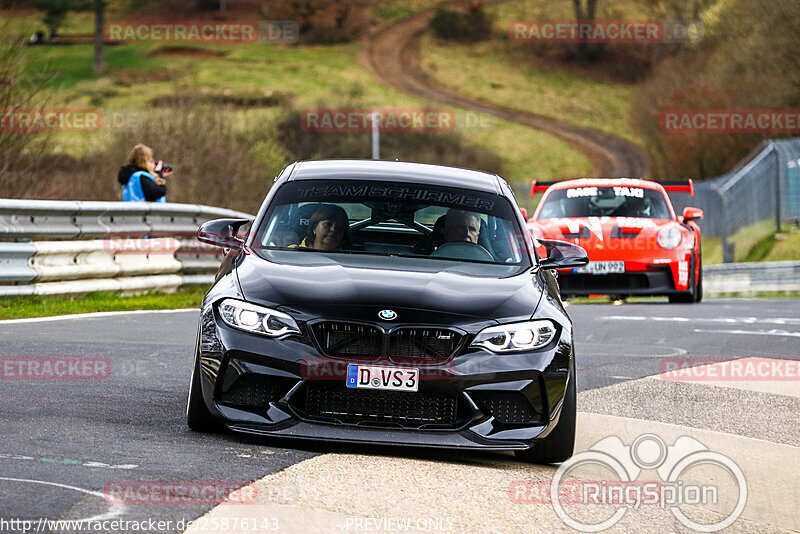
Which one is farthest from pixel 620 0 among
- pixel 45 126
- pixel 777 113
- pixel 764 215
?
pixel 45 126

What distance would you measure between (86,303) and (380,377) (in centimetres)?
839

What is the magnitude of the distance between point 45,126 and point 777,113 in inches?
1240

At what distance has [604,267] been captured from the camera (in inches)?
635

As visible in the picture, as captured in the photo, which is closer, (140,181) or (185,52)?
(140,181)

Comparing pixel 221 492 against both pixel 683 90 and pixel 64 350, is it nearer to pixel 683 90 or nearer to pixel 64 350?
pixel 64 350

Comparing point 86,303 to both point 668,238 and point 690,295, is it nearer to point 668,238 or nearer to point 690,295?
point 668,238

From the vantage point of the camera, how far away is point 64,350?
9.33 meters

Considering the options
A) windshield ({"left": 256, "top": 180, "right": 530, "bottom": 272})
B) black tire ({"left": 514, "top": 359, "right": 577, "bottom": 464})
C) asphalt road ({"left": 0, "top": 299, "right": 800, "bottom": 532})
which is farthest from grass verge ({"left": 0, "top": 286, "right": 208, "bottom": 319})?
black tire ({"left": 514, "top": 359, "right": 577, "bottom": 464})

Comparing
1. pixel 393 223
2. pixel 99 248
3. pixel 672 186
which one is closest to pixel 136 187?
pixel 99 248

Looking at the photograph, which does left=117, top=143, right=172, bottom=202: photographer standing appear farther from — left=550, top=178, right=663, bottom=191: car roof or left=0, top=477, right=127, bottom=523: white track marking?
left=0, top=477, right=127, bottom=523: white track marking

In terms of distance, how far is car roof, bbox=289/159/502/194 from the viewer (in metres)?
7.65

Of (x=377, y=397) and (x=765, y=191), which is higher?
(x=765, y=191)

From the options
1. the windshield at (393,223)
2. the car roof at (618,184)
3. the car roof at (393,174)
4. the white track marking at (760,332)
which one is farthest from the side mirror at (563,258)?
the car roof at (618,184)

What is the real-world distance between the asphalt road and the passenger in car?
3.81 ft
